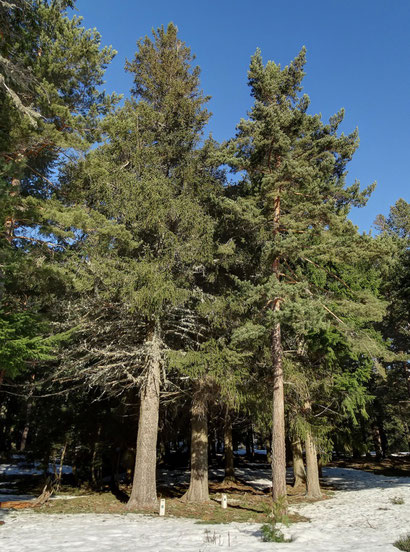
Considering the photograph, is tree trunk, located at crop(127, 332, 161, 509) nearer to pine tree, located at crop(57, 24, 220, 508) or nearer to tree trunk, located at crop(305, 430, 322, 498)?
pine tree, located at crop(57, 24, 220, 508)

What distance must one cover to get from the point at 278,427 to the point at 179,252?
6.86 m

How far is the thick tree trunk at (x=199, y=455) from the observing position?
1403 cm

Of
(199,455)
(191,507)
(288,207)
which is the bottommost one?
(191,507)

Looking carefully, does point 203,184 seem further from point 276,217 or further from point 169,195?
point 276,217

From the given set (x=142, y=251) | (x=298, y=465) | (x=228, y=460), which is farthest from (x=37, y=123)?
(x=298, y=465)

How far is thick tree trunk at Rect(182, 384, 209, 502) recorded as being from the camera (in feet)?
46.0

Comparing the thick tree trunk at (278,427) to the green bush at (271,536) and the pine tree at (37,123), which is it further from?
the pine tree at (37,123)

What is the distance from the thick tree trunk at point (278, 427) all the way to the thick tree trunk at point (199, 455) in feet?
9.39

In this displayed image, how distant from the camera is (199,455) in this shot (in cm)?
1453

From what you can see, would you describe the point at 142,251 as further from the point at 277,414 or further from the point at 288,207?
the point at 277,414

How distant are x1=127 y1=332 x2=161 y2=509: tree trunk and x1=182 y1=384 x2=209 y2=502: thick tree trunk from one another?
5.62 ft

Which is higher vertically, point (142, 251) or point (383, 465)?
point (142, 251)

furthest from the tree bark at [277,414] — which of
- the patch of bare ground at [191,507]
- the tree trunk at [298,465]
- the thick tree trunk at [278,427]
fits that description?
the tree trunk at [298,465]

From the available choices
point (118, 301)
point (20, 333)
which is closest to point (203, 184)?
point (118, 301)
